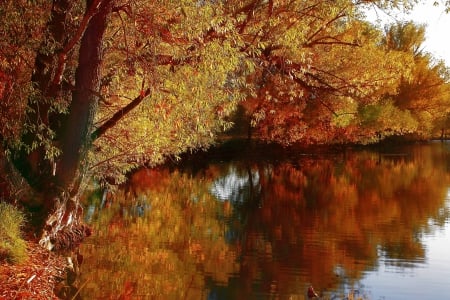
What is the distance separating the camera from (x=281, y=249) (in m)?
14.3

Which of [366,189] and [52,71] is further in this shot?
[366,189]

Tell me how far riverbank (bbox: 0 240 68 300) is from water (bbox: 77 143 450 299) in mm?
879

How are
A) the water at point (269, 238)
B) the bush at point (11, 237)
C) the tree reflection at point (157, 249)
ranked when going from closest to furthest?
the bush at point (11, 237) < the tree reflection at point (157, 249) < the water at point (269, 238)

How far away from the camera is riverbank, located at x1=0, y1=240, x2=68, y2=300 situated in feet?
24.7

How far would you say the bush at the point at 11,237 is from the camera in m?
8.48

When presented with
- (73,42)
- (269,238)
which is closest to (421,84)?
(269,238)

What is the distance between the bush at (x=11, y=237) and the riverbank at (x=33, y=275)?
0.14 m

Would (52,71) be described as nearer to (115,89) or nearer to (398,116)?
(115,89)

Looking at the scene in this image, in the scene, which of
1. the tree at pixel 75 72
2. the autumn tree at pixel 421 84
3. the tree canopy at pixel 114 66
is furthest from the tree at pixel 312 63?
the autumn tree at pixel 421 84

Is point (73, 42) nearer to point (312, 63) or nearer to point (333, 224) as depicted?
point (333, 224)

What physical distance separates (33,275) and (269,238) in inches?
331

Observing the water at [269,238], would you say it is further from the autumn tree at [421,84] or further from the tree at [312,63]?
the autumn tree at [421,84]

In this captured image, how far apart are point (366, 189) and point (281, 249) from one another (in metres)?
13.2

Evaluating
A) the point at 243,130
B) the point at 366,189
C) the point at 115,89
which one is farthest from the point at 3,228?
the point at 243,130
